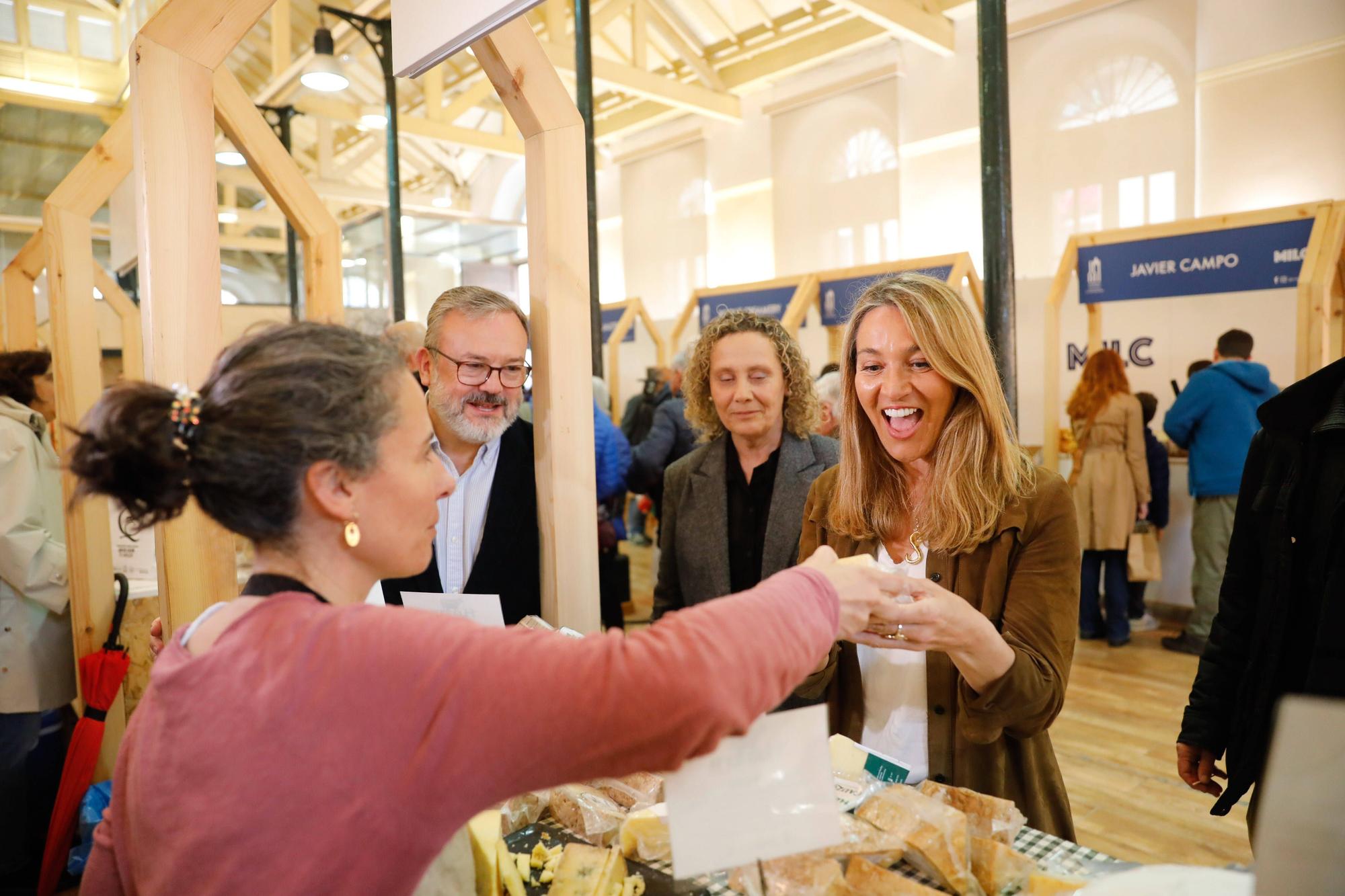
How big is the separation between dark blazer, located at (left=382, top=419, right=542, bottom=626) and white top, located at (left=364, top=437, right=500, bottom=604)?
0.7 inches

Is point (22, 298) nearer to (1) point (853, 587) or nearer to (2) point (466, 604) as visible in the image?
(2) point (466, 604)

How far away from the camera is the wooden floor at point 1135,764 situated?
3062mm

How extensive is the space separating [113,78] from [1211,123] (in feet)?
40.3

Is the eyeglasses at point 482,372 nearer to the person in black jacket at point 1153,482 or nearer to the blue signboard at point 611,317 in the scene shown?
the person in black jacket at point 1153,482

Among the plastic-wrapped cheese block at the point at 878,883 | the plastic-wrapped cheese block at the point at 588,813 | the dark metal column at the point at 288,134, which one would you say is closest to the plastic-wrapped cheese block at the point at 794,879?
the plastic-wrapped cheese block at the point at 878,883

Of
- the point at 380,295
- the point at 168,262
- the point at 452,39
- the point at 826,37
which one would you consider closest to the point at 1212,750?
the point at 452,39

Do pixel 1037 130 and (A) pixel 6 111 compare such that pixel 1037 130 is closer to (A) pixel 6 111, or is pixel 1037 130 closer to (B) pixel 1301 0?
(B) pixel 1301 0

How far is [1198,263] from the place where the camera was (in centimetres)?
505

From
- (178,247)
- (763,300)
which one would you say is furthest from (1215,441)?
(178,247)

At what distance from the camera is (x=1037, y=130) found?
8789 mm

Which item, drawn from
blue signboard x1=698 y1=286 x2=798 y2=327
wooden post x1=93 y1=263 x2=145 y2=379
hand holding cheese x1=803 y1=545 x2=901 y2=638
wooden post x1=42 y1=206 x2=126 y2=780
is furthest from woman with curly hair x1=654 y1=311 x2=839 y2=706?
blue signboard x1=698 y1=286 x2=798 y2=327

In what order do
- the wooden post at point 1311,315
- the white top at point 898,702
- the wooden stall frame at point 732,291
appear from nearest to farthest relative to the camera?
the white top at point 898,702, the wooden post at point 1311,315, the wooden stall frame at point 732,291

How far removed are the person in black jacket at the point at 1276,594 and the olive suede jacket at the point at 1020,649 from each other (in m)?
0.39

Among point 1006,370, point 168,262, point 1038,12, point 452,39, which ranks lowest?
point 1006,370
